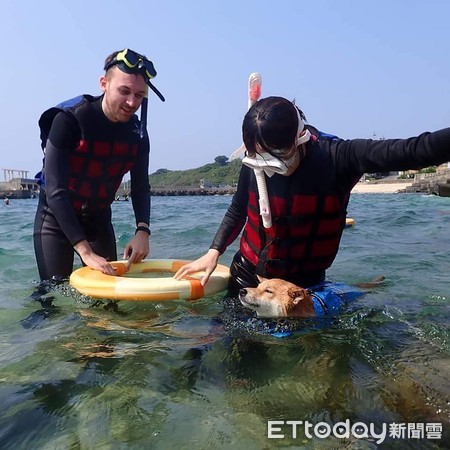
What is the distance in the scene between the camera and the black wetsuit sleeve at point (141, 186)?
183 inches

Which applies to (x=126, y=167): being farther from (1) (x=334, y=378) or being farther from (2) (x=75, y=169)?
(1) (x=334, y=378)

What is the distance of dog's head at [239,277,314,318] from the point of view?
3.57 metres

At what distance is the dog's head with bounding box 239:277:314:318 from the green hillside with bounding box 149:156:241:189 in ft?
383

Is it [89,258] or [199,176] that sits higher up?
[89,258]

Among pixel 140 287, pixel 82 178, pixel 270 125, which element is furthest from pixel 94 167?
pixel 270 125

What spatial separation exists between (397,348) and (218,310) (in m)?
1.53

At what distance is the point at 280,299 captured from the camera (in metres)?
3.59

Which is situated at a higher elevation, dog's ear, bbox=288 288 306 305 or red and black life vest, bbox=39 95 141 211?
red and black life vest, bbox=39 95 141 211

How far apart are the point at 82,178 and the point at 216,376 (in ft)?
7.06

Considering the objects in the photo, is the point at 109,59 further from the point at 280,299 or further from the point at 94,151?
the point at 280,299

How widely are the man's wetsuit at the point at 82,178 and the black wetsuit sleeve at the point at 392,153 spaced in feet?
6.58

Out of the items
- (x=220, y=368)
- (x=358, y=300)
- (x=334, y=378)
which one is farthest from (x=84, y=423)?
(x=358, y=300)

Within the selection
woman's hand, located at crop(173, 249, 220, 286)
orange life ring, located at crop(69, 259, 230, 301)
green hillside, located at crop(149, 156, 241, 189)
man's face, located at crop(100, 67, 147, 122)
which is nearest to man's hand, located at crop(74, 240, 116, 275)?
orange life ring, located at crop(69, 259, 230, 301)

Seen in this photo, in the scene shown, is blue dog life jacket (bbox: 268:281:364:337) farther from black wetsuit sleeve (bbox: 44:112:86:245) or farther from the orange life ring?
black wetsuit sleeve (bbox: 44:112:86:245)
